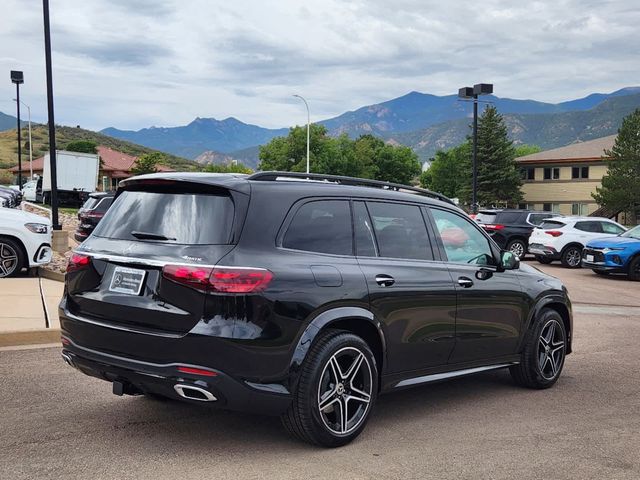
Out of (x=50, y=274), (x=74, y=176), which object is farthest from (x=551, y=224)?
(x=74, y=176)

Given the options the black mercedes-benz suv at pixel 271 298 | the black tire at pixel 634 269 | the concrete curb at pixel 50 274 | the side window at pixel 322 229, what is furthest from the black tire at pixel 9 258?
the black tire at pixel 634 269

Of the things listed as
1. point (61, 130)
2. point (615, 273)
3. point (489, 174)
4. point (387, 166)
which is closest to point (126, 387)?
point (615, 273)

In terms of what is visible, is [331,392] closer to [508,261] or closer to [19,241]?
[508,261]

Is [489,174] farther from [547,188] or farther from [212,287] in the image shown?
[212,287]

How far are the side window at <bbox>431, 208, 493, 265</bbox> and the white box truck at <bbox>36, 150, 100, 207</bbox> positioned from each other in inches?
1639

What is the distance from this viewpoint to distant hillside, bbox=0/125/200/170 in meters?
116

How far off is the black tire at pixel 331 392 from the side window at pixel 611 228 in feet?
61.3

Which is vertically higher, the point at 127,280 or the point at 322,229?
the point at 322,229

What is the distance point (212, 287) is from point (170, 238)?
522 mm

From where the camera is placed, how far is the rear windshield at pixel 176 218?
14.6ft

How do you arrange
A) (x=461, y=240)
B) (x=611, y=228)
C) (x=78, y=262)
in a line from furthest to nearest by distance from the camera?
(x=611, y=228)
(x=461, y=240)
(x=78, y=262)

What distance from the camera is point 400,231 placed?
545 centimetres

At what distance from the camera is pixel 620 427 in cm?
543

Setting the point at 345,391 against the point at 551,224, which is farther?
the point at 551,224
